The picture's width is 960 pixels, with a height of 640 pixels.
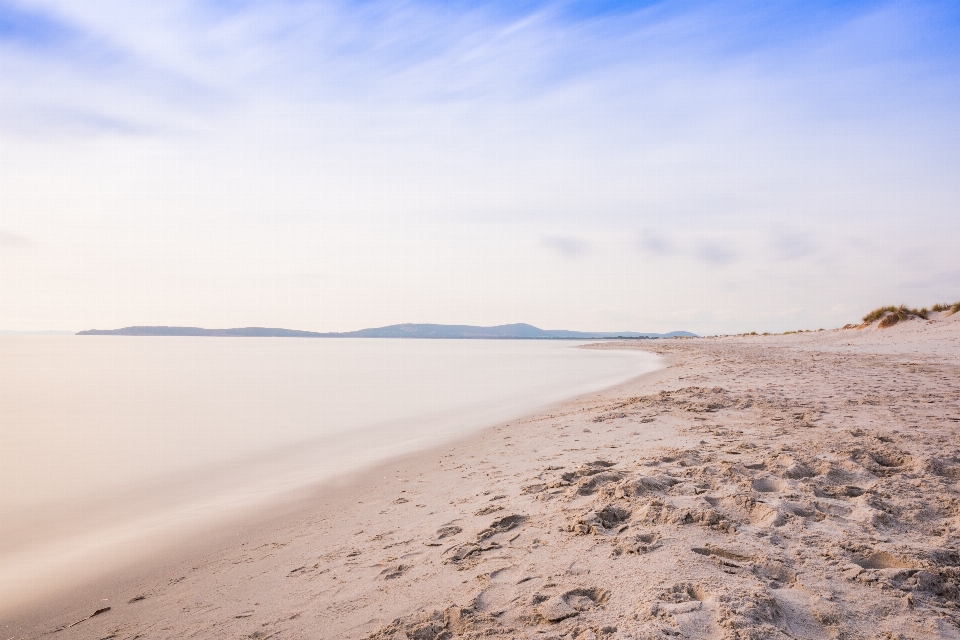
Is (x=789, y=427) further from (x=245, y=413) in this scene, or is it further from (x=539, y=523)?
(x=245, y=413)

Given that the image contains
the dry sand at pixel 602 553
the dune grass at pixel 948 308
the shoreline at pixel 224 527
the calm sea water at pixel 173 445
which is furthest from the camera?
the dune grass at pixel 948 308

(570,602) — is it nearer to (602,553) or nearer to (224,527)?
(602,553)

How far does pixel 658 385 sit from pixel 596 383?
3371 millimetres

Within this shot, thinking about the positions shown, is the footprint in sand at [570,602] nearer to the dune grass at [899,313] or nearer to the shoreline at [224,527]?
the shoreline at [224,527]

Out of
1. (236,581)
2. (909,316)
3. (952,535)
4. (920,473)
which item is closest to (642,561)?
(952,535)

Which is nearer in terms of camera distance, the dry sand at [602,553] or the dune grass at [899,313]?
the dry sand at [602,553]

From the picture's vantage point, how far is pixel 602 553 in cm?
325

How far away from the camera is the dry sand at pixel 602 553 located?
260cm

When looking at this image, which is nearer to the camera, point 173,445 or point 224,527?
point 224,527

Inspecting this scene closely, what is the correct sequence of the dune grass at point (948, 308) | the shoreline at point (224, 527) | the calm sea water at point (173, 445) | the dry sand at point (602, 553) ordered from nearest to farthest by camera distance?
the dry sand at point (602, 553), the shoreline at point (224, 527), the calm sea water at point (173, 445), the dune grass at point (948, 308)

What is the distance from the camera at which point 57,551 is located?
4.62 m

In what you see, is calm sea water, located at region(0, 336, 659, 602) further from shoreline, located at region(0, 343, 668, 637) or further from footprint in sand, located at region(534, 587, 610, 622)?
footprint in sand, located at region(534, 587, 610, 622)

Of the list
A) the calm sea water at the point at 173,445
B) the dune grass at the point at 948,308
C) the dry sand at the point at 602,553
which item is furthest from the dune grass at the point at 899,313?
the dry sand at the point at 602,553

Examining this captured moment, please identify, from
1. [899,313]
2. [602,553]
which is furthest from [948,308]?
[602,553]
